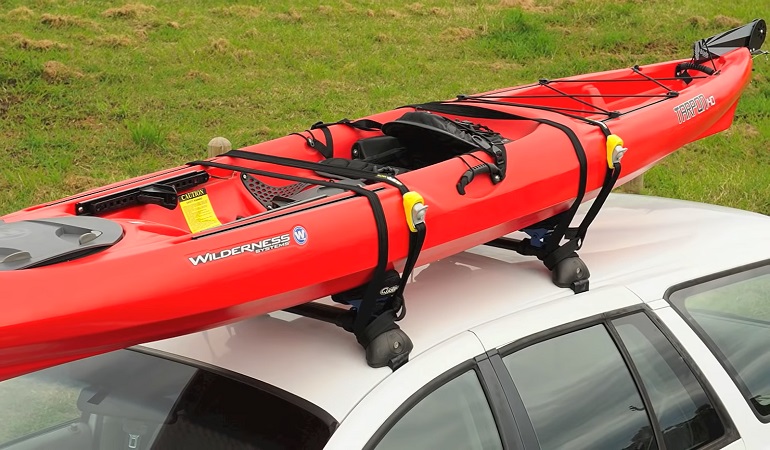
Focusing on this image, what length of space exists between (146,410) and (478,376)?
3.05 ft

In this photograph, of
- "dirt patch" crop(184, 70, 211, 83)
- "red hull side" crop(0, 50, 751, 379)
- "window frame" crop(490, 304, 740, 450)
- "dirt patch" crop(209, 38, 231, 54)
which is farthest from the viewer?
"dirt patch" crop(209, 38, 231, 54)

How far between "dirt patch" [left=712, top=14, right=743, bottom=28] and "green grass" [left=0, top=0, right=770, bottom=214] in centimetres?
2

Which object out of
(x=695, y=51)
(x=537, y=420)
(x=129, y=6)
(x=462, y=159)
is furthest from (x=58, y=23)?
(x=537, y=420)

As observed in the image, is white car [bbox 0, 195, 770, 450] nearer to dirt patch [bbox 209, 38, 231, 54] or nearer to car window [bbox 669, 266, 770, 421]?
car window [bbox 669, 266, 770, 421]

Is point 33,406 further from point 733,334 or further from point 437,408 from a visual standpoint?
point 733,334

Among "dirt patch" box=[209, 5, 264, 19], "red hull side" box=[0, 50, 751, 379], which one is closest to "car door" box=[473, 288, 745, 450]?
"red hull side" box=[0, 50, 751, 379]

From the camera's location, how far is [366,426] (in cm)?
234

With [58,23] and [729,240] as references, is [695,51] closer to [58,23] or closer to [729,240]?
[729,240]

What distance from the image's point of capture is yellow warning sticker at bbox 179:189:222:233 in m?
3.26

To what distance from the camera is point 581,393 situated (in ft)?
9.19

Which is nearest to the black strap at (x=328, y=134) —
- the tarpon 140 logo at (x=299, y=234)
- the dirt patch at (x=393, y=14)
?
the tarpon 140 logo at (x=299, y=234)

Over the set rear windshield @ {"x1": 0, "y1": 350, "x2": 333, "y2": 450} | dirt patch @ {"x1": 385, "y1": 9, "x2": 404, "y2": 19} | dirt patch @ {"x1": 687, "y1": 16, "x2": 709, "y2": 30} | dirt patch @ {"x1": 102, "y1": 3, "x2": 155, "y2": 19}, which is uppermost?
dirt patch @ {"x1": 102, "y1": 3, "x2": 155, "y2": 19}

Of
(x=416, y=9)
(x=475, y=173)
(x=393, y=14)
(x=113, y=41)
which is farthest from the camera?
(x=416, y=9)

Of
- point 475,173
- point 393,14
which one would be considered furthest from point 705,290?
point 393,14
